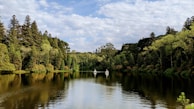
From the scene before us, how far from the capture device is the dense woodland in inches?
3387

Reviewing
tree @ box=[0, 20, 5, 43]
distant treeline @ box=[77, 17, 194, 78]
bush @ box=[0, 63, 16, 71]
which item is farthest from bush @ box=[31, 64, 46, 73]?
distant treeline @ box=[77, 17, 194, 78]

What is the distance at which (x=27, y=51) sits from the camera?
4252 inches

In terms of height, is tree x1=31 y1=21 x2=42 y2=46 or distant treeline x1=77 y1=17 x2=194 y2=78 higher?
tree x1=31 y1=21 x2=42 y2=46

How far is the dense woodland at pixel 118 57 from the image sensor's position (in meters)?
86.0

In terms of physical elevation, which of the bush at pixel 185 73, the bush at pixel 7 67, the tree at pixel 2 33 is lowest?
the bush at pixel 185 73

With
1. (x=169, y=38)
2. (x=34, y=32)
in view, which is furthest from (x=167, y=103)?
(x=34, y=32)

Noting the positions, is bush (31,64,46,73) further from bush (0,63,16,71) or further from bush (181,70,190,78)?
bush (181,70,190,78)

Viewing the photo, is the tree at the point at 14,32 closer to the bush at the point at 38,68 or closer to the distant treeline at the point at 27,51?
the distant treeline at the point at 27,51

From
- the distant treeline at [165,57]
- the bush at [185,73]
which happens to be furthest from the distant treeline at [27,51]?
the bush at [185,73]

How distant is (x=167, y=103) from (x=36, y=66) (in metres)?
82.2

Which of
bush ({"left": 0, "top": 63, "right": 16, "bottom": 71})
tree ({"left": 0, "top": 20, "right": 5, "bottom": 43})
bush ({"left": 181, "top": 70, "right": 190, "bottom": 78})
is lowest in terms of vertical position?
bush ({"left": 181, "top": 70, "right": 190, "bottom": 78})

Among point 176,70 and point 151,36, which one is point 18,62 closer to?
point 176,70

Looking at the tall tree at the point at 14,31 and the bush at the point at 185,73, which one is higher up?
the tall tree at the point at 14,31

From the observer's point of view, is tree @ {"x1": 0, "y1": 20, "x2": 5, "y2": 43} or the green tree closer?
the green tree
